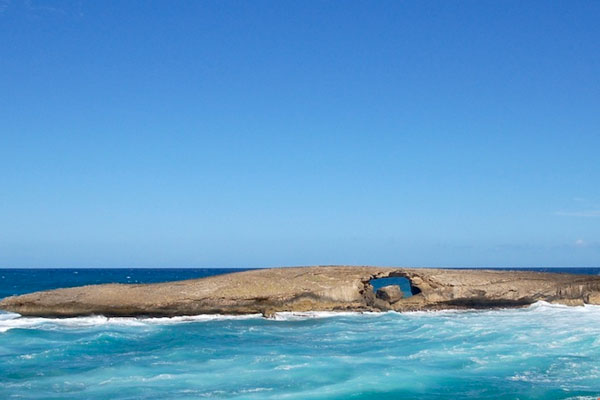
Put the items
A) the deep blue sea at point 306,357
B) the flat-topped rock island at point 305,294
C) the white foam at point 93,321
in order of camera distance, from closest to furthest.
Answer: the deep blue sea at point 306,357, the white foam at point 93,321, the flat-topped rock island at point 305,294

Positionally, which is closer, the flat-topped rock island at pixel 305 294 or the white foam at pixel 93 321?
the white foam at pixel 93 321

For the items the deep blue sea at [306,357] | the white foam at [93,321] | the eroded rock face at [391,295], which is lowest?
the deep blue sea at [306,357]

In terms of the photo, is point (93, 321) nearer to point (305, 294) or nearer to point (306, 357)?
point (305, 294)

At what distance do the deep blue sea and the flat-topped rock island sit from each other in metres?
0.62

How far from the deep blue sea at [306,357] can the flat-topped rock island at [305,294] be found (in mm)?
617

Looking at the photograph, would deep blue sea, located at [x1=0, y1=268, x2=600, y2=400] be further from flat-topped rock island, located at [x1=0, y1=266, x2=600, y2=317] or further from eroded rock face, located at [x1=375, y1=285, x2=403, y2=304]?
eroded rock face, located at [x1=375, y1=285, x2=403, y2=304]

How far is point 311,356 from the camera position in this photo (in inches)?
687

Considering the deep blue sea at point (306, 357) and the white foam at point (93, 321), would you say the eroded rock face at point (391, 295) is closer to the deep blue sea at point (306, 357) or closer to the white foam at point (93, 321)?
the deep blue sea at point (306, 357)

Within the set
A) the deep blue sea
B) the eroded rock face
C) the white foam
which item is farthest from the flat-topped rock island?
the deep blue sea

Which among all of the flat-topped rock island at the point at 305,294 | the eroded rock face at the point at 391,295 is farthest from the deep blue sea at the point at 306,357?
the eroded rock face at the point at 391,295

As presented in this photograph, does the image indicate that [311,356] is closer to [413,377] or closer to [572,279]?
[413,377]

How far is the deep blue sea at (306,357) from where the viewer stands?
45.3ft

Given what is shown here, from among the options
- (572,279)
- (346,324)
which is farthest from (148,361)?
(572,279)

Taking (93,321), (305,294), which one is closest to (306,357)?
(305,294)
